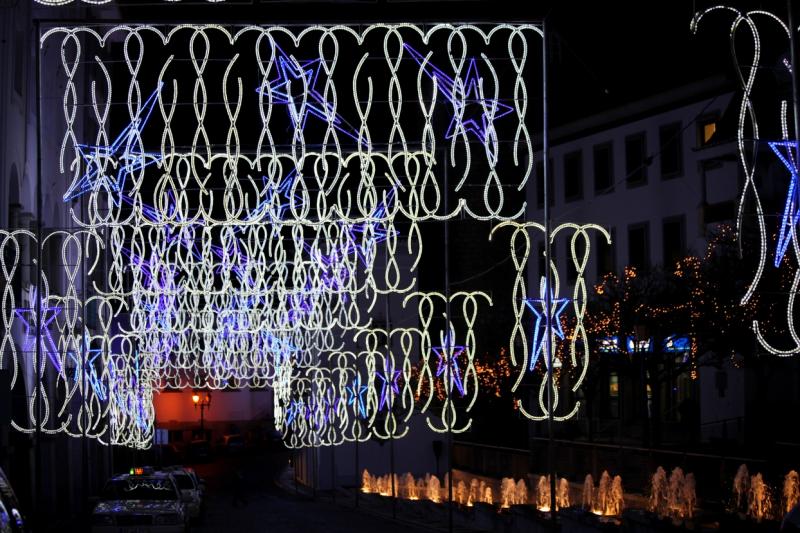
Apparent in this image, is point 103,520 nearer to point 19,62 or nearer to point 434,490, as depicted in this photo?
point 19,62

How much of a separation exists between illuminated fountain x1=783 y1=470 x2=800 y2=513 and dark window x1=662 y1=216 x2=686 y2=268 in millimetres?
24558

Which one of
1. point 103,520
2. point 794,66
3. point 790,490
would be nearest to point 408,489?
point 790,490

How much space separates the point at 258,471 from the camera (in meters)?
77.1

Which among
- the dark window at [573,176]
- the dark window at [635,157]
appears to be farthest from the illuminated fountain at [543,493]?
the dark window at [573,176]

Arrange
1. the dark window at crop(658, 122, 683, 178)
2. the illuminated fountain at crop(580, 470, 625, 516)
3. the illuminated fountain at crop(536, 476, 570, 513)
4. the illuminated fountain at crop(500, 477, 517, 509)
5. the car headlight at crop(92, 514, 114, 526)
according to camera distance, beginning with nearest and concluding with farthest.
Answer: the car headlight at crop(92, 514, 114, 526) < the illuminated fountain at crop(580, 470, 625, 516) < the illuminated fountain at crop(536, 476, 570, 513) < the illuminated fountain at crop(500, 477, 517, 509) < the dark window at crop(658, 122, 683, 178)

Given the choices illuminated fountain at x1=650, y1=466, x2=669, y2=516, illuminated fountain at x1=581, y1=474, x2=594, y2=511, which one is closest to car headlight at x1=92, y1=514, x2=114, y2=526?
illuminated fountain at x1=650, y1=466, x2=669, y2=516

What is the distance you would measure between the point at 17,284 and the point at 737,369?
2514cm

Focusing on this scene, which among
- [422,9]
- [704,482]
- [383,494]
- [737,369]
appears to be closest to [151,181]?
[383,494]

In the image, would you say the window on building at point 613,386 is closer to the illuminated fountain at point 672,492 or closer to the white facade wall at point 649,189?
the white facade wall at point 649,189

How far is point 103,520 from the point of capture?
25266 millimetres

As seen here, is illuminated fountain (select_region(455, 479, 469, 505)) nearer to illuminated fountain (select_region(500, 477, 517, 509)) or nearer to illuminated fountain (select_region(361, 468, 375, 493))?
illuminated fountain (select_region(500, 477, 517, 509))

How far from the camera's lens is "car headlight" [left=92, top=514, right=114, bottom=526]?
82.7 ft

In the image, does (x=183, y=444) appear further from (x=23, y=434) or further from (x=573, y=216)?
(x=23, y=434)

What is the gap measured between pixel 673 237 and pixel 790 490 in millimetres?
26450
